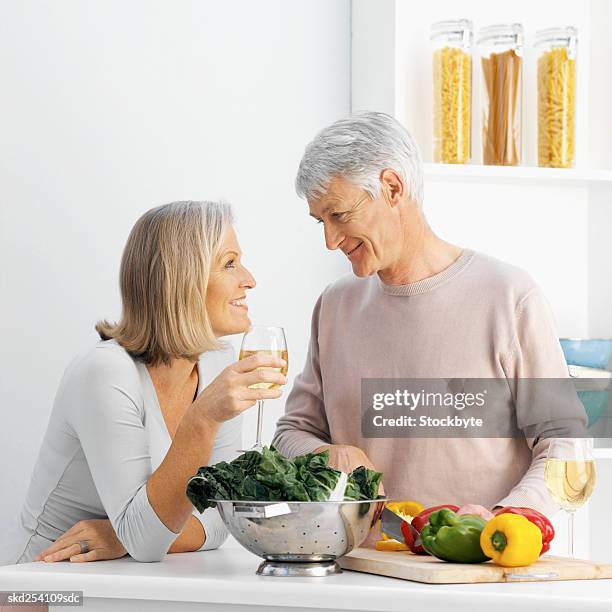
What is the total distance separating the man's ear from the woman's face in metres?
0.32

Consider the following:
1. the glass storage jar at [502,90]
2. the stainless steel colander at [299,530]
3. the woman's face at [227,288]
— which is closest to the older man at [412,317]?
the woman's face at [227,288]

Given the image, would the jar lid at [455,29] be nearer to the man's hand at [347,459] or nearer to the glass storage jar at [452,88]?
the glass storage jar at [452,88]

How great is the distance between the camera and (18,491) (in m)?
2.65

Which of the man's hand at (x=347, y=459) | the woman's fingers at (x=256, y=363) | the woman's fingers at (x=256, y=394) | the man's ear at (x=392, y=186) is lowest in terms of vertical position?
the man's hand at (x=347, y=459)

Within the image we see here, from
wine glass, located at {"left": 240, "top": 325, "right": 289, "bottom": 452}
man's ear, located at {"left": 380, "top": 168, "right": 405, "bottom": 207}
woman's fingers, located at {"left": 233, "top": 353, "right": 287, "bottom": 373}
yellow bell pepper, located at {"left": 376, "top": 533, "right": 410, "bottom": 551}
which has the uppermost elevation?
man's ear, located at {"left": 380, "top": 168, "right": 405, "bottom": 207}

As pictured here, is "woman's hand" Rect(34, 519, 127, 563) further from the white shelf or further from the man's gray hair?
the white shelf

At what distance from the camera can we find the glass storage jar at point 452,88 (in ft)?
8.42

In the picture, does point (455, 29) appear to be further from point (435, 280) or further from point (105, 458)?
point (105, 458)

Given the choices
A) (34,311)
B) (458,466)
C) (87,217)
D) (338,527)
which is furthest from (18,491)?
(338,527)

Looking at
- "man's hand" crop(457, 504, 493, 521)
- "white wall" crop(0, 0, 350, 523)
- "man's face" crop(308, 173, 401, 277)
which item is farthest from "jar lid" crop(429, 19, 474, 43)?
Result: "man's hand" crop(457, 504, 493, 521)

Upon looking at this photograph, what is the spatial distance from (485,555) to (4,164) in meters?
1.73

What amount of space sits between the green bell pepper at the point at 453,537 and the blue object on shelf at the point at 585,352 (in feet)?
4.10

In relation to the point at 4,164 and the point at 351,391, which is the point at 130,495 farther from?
the point at 4,164

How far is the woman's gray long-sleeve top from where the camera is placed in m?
1.73
